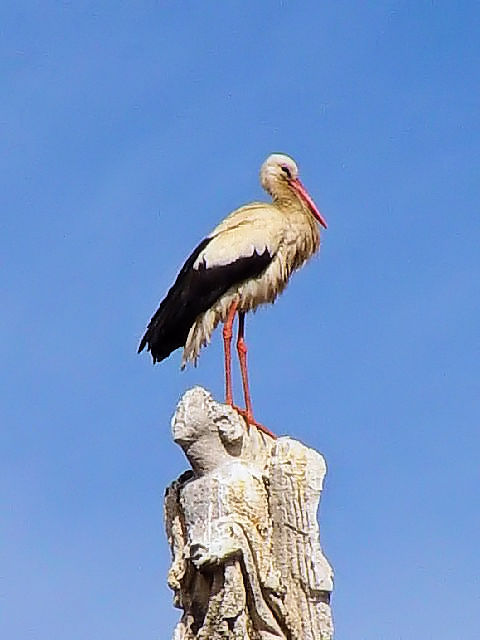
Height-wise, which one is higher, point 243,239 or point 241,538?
point 243,239

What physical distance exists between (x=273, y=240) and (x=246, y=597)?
3112mm

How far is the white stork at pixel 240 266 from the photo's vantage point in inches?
419

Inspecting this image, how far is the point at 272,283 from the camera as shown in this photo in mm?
10828

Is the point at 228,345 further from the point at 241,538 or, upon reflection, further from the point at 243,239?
the point at 241,538

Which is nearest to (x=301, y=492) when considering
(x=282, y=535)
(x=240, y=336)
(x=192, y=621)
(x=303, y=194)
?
(x=282, y=535)

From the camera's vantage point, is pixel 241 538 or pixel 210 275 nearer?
pixel 241 538

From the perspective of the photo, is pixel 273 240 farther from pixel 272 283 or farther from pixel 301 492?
pixel 301 492

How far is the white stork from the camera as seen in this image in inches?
419

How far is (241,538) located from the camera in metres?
8.40

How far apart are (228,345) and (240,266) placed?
62 cm

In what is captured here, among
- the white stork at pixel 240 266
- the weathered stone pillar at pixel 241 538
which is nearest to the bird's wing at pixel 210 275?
the white stork at pixel 240 266

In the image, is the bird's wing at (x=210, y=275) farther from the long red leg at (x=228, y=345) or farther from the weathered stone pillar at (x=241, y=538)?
the weathered stone pillar at (x=241, y=538)

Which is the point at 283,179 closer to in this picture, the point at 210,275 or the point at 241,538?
the point at 210,275

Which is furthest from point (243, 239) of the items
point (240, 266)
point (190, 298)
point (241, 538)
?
point (241, 538)
